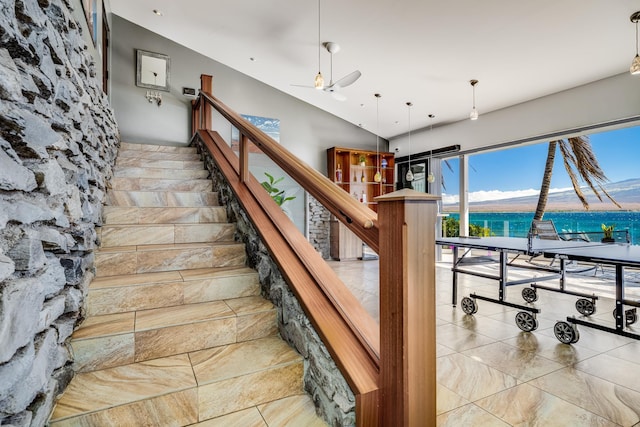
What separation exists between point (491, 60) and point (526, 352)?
360cm

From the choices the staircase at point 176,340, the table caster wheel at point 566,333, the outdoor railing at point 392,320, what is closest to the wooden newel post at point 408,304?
the outdoor railing at point 392,320

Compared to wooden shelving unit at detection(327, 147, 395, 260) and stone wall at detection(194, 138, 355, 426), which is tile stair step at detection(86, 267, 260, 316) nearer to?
stone wall at detection(194, 138, 355, 426)

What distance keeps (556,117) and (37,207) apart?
6022mm

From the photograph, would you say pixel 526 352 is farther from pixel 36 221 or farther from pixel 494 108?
pixel 494 108

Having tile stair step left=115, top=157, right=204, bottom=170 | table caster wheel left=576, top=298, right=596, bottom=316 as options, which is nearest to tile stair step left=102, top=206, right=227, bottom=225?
tile stair step left=115, top=157, right=204, bottom=170

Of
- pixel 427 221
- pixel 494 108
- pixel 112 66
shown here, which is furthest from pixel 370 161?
pixel 427 221

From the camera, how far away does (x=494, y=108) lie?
218 inches

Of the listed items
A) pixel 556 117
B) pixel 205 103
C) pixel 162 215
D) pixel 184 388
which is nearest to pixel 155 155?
pixel 205 103

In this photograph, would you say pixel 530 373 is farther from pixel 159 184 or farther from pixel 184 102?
pixel 184 102

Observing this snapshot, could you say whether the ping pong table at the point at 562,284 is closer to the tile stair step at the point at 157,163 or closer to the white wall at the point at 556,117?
the white wall at the point at 556,117

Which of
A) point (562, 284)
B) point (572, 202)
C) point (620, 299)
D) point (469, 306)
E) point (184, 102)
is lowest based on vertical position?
point (469, 306)

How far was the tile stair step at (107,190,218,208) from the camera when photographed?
2.56 m

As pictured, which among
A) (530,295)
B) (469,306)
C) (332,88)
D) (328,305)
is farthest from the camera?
(332,88)

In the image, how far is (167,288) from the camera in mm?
1749
